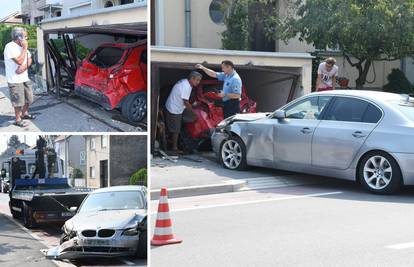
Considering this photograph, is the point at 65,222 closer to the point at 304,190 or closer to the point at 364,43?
the point at 304,190

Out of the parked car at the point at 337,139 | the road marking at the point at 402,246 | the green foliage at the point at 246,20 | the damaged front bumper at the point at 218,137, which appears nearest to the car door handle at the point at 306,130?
the parked car at the point at 337,139

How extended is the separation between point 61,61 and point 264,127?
8366 mm

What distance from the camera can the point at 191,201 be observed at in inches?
360

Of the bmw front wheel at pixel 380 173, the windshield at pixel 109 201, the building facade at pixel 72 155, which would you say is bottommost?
the bmw front wheel at pixel 380 173

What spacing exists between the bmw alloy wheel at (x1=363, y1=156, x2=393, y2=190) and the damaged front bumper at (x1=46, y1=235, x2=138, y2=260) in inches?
287

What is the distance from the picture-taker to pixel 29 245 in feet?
8.12

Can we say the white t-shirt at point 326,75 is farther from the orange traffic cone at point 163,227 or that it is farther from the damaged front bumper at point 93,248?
the damaged front bumper at point 93,248

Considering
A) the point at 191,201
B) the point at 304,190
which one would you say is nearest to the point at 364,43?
the point at 304,190

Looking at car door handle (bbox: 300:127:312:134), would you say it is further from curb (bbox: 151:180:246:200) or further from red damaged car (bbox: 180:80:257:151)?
red damaged car (bbox: 180:80:257:151)

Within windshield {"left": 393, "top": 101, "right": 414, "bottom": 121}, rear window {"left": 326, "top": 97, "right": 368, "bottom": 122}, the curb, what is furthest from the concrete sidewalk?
windshield {"left": 393, "top": 101, "right": 414, "bottom": 121}

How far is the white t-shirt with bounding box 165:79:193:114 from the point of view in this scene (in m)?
11.4

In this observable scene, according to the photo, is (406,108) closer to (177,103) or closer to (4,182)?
(177,103)

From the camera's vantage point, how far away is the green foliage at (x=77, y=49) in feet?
8.39

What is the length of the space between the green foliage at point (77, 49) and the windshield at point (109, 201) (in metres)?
0.58
